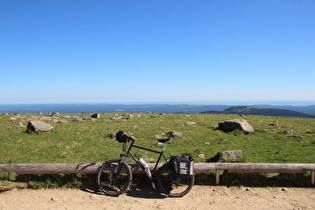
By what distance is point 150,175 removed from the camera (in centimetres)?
919

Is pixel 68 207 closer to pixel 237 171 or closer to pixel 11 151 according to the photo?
pixel 237 171

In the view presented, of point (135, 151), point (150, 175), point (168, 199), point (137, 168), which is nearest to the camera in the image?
point (168, 199)

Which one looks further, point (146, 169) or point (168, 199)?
point (146, 169)

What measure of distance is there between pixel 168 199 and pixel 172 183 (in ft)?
2.83

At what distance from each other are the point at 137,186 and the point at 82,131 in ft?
53.9

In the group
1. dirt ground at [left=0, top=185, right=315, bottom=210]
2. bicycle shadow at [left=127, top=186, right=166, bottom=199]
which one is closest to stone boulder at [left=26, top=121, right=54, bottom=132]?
dirt ground at [left=0, top=185, right=315, bottom=210]

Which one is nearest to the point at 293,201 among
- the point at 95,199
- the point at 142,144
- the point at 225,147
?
the point at 95,199

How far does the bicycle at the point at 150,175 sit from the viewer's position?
8.85m

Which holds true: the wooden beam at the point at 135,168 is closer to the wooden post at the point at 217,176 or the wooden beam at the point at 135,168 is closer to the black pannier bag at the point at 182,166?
the wooden post at the point at 217,176

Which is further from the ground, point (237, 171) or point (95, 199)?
point (237, 171)

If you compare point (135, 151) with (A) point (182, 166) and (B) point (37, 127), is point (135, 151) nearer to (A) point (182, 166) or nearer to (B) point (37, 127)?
(A) point (182, 166)

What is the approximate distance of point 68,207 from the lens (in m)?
8.01

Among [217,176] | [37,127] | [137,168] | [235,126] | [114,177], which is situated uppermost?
[37,127]

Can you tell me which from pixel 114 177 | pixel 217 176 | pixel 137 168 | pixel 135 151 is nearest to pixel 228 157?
pixel 217 176
